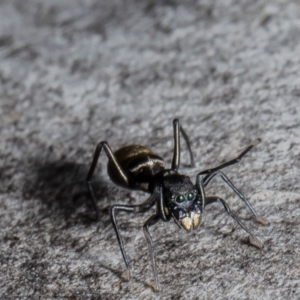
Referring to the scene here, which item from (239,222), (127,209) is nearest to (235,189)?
(239,222)

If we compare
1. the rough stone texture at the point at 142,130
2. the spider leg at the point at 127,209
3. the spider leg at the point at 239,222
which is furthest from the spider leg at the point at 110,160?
the spider leg at the point at 239,222

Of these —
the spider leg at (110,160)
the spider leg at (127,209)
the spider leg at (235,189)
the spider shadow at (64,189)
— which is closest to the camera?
the spider leg at (127,209)

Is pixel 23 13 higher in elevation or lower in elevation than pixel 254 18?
higher

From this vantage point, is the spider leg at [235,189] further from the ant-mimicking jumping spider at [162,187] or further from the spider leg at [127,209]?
the spider leg at [127,209]

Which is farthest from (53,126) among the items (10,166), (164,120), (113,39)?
(113,39)

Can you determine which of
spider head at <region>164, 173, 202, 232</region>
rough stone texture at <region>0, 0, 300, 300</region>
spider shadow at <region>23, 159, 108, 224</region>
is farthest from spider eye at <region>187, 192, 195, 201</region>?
spider shadow at <region>23, 159, 108, 224</region>

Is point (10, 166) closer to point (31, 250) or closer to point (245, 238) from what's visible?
point (31, 250)
